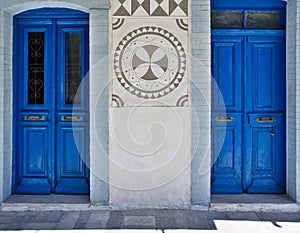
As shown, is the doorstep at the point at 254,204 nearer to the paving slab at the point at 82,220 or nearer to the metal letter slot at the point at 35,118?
the paving slab at the point at 82,220

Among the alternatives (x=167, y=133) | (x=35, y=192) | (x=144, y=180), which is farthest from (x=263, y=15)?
(x=35, y=192)

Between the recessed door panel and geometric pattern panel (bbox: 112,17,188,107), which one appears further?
the recessed door panel

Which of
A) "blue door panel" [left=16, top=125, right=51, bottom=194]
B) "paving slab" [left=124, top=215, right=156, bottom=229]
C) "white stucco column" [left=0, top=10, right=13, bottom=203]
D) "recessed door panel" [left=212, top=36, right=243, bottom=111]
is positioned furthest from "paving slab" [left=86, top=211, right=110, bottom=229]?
"recessed door panel" [left=212, top=36, right=243, bottom=111]

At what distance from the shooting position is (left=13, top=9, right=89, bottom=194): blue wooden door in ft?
17.7

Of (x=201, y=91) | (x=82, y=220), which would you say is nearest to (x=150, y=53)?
(x=201, y=91)

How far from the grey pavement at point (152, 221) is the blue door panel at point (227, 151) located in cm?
65

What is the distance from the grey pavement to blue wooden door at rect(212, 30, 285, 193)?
0.70m

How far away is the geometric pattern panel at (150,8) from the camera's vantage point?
5043mm

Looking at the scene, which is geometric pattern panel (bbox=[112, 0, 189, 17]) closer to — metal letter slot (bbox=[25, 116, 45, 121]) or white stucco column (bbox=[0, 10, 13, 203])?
white stucco column (bbox=[0, 10, 13, 203])

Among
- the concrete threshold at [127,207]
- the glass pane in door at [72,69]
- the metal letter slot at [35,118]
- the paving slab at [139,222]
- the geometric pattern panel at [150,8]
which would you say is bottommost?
the paving slab at [139,222]

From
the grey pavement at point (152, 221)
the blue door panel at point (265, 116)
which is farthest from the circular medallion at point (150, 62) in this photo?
the grey pavement at point (152, 221)

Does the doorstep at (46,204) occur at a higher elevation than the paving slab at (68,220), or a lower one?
higher

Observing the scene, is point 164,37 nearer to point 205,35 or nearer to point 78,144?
point 205,35

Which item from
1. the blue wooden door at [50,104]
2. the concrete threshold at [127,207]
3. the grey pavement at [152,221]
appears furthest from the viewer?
the blue wooden door at [50,104]
